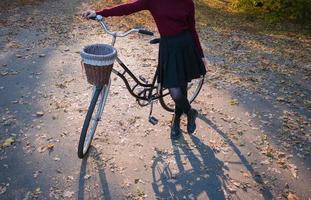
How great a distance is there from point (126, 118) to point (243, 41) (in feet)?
14.4

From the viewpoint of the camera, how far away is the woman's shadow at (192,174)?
3.65 meters

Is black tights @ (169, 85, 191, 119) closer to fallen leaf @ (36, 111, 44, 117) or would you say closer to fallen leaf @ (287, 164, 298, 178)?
fallen leaf @ (287, 164, 298, 178)

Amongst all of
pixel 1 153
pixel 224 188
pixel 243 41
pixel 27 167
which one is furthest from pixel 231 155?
pixel 243 41

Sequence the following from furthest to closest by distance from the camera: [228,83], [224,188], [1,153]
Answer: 1. [228,83]
2. [1,153]
3. [224,188]

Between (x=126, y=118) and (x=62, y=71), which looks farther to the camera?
(x=62, y=71)

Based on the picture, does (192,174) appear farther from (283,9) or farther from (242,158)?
(283,9)

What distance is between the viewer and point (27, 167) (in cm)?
389

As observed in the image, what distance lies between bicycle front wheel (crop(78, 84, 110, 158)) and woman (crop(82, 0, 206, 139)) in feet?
2.32

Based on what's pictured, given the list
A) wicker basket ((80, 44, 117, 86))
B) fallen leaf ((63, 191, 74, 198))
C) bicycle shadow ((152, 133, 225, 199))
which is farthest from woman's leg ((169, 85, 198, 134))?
fallen leaf ((63, 191, 74, 198))

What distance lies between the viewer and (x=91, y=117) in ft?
12.1

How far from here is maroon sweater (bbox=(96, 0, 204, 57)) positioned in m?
3.40

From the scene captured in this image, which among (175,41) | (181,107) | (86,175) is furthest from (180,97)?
(86,175)

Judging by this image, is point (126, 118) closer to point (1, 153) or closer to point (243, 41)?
point (1, 153)

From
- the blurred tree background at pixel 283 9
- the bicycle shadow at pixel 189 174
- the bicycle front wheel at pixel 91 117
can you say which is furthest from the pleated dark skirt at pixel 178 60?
the blurred tree background at pixel 283 9
